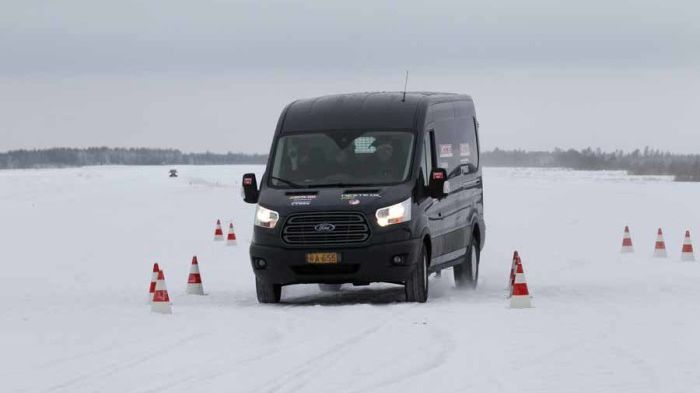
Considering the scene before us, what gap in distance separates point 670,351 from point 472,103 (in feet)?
32.9

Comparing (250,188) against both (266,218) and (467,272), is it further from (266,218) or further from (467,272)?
(467,272)

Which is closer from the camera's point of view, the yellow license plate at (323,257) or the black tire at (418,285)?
the yellow license plate at (323,257)

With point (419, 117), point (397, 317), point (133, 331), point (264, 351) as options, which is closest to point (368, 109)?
point (419, 117)

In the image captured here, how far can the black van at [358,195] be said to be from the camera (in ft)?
52.9

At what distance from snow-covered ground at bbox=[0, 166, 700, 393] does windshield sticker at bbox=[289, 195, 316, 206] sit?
121 cm

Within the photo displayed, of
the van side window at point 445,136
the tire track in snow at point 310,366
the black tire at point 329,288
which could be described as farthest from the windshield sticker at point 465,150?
the tire track in snow at point 310,366

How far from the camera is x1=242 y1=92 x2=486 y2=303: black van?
16.1 m

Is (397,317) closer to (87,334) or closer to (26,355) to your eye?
(87,334)

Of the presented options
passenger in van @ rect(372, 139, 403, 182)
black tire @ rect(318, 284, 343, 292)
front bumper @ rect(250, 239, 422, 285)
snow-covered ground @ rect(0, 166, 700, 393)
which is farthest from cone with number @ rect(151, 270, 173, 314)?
black tire @ rect(318, 284, 343, 292)

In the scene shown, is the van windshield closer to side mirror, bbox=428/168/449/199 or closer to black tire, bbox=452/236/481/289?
side mirror, bbox=428/168/449/199

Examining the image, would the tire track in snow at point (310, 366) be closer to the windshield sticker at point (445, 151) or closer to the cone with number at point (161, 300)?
the cone with number at point (161, 300)

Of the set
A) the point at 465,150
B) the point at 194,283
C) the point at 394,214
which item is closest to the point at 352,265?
the point at 394,214

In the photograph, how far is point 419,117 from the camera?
17.3 m

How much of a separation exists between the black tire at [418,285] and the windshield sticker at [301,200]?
4.58 ft
